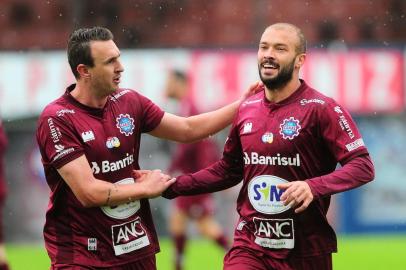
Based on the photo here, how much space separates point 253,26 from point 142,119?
33.5 feet

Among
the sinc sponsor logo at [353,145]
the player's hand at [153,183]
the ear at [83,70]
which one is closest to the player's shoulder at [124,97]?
the ear at [83,70]

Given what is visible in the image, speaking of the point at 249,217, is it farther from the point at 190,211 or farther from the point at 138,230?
the point at 190,211

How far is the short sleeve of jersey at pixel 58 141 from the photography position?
20.3ft

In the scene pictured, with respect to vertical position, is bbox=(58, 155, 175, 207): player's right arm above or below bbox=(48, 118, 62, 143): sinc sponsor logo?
below

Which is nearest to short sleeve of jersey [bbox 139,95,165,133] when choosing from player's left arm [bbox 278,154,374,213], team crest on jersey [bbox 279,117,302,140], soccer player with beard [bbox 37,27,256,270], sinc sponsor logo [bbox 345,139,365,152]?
soccer player with beard [bbox 37,27,256,270]

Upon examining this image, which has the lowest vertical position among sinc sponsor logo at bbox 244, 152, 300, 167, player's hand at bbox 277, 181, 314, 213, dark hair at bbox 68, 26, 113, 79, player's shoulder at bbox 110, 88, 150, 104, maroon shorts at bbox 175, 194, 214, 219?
maroon shorts at bbox 175, 194, 214, 219

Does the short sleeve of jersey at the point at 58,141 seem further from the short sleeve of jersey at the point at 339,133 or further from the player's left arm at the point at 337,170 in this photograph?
the short sleeve of jersey at the point at 339,133

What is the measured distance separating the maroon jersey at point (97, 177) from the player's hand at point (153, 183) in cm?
10

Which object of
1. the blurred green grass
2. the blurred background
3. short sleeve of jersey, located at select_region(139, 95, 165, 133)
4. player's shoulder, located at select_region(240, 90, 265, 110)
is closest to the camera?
player's shoulder, located at select_region(240, 90, 265, 110)

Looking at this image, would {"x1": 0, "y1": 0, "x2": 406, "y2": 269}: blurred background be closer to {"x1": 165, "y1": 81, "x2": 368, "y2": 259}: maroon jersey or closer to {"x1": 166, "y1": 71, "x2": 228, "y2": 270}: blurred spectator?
{"x1": 166, "y1": 71, "x2": 228, "y2": 270}: blurred spectator

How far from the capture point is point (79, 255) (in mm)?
6281

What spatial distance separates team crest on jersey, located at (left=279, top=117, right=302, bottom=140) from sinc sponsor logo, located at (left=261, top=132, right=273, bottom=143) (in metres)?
0.07

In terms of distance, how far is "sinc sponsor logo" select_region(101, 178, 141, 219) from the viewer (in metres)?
6.35

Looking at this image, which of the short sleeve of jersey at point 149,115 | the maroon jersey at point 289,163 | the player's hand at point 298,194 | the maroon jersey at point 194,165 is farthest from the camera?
the maroon jersey at point 194,165
